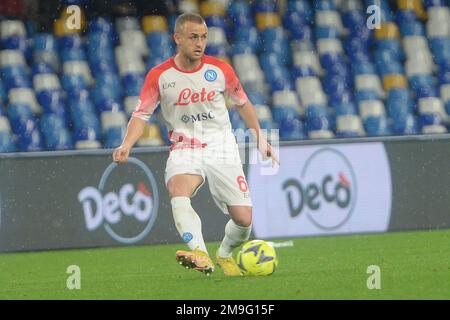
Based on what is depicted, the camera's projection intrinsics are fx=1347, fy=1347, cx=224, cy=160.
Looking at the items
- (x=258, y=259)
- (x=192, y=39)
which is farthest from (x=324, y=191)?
(x=192, y=39)

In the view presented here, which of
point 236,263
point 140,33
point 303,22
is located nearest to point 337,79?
point 303,22

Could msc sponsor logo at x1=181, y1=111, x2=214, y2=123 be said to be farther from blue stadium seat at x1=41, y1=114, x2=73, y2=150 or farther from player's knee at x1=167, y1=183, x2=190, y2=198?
blue stadium seat at x1=41, y1=114, x2=73, y2=150

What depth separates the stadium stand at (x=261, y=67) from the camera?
13.8 meters

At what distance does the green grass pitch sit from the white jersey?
0.98 metres

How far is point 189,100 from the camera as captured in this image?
30.0 ft

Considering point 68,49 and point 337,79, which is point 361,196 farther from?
point 68,49

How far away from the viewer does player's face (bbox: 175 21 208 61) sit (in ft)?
29.2

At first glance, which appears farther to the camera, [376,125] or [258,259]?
[376,125]

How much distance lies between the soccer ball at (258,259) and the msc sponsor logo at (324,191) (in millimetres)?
3436

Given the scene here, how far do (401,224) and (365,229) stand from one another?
14.5 inches

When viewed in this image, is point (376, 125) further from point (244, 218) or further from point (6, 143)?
point (244, 218)

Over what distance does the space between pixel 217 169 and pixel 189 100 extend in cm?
51

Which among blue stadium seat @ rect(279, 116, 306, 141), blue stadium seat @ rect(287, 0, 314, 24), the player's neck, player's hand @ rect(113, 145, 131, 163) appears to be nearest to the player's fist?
player's hand @ rect(113, 145, 131, 163)

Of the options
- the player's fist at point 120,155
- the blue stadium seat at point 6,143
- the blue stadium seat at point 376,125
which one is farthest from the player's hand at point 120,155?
the blue stadium seat at point 376,125
